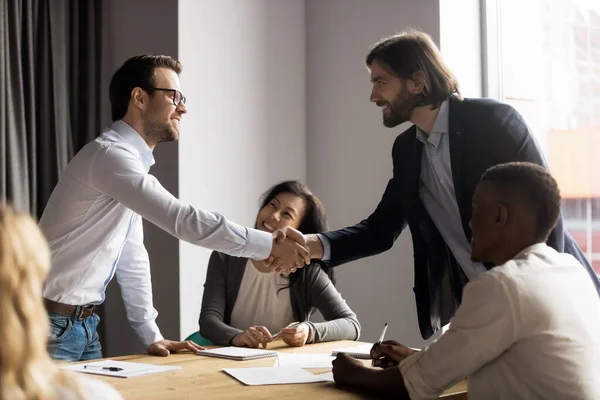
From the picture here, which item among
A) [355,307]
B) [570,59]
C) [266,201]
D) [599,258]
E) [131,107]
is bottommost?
[355,307]

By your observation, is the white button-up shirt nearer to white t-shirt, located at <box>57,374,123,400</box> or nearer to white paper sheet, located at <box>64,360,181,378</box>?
white paper sheet, located at <box>64,360,181,378</box>

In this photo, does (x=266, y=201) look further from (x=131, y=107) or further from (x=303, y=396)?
(x=303, y=396)

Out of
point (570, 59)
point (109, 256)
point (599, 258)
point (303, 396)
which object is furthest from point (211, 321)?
point (570, 59)

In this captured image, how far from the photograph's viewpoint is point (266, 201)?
128 inches

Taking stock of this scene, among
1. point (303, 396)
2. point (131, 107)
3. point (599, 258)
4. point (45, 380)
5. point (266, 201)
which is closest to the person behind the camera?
point (45, 380)

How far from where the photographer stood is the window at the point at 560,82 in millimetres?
3531

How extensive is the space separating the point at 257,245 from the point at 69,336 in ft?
2.26

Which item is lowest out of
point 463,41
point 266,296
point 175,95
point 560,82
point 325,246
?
point 266,296

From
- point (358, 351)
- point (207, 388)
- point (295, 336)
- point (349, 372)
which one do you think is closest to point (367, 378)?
point (349, 372)

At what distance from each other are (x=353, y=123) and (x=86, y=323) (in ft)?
6.47

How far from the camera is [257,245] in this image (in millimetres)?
2678

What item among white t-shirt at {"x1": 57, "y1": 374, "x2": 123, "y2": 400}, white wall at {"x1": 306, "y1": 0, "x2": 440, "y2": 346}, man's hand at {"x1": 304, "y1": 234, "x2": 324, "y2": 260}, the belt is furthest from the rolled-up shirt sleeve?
white t-shirt at {"x1": 57, "y1": 374, "x2": 123, "y2": 400}

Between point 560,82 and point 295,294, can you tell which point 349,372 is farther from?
point 560,82

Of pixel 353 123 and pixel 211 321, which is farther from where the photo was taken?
pixel 353 123
